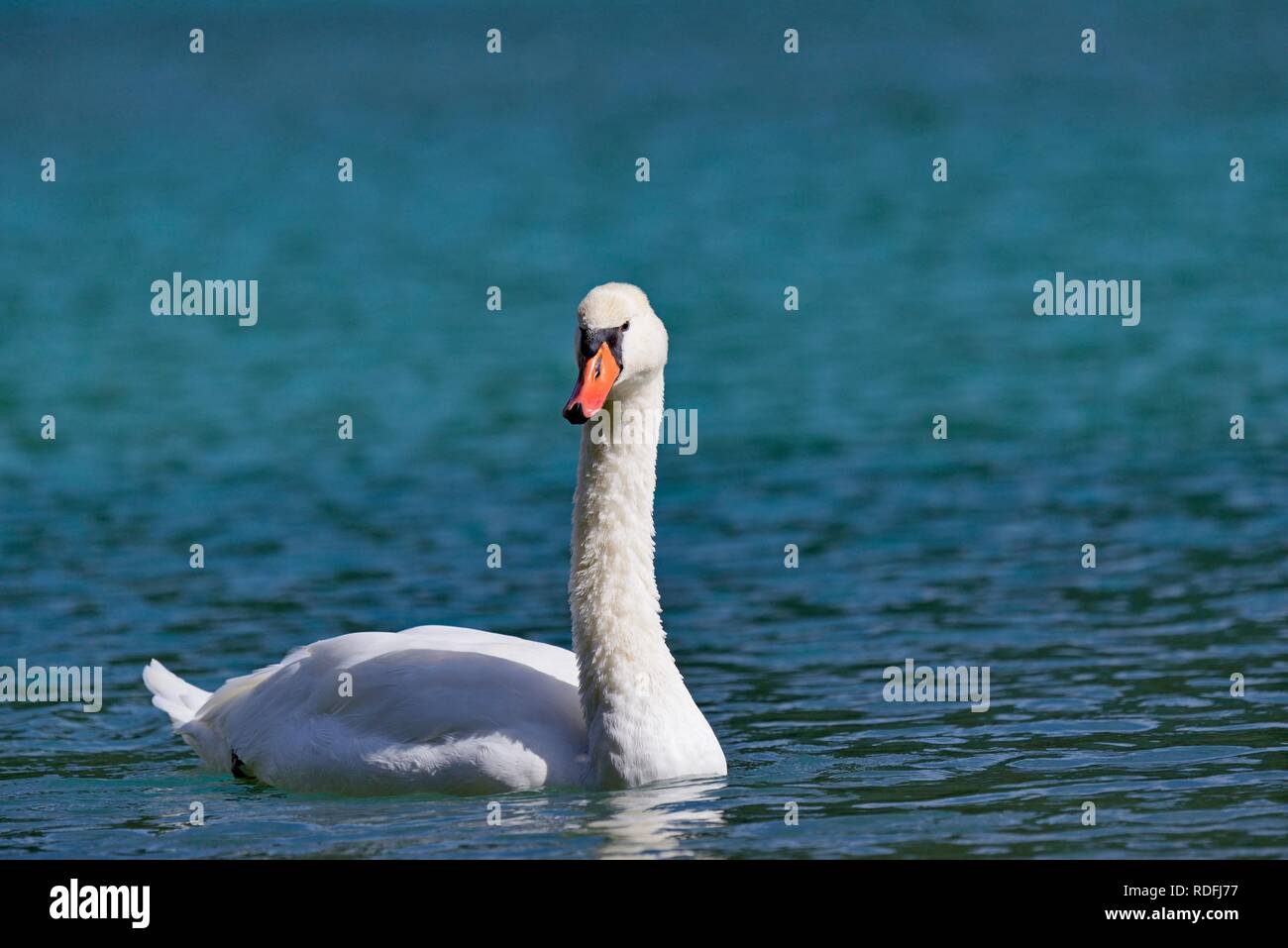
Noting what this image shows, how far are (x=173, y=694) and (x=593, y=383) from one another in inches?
Result: 162

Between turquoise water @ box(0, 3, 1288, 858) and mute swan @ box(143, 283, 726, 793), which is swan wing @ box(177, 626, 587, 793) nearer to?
mute swan @ box(143, 283, 726, 793)

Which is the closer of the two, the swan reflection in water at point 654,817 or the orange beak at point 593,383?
the swan reflection in water at point 654,817

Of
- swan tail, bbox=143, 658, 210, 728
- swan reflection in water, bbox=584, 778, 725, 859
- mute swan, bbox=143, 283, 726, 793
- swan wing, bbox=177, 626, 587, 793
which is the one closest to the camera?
swan reflection in water, bbox=584, 778, 725, 859

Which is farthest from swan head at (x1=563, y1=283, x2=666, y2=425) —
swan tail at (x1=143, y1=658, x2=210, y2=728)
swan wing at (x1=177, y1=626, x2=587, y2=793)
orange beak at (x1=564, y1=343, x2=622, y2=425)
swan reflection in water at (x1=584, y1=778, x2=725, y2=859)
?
swan tail at (x1=143, y1=658, x2=210, y2=728)

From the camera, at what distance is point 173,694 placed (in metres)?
13.8

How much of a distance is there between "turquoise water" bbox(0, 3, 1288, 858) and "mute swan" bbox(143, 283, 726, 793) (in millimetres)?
220

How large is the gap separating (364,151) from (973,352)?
20719 mm

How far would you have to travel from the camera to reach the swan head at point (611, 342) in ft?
36.7

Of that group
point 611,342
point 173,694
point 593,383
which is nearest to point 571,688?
point 593,383

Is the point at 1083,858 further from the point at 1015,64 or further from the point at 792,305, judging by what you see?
the point at 1015,64

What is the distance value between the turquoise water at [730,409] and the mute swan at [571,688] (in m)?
0.22

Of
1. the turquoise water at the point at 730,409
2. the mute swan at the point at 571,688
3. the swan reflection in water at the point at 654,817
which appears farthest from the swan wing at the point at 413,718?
the swan reflection in water at the point at 654,817

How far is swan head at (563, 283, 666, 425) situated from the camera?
11.2 metres

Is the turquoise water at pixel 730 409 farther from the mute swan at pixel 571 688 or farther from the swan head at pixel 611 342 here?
the swan head at pixel 611 342
